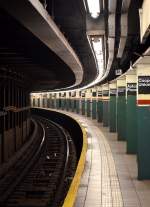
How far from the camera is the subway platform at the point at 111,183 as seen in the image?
339 inches

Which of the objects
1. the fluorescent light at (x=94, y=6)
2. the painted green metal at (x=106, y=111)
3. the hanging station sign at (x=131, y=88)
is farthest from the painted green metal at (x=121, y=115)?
the fluorescent light at (x=94, y=6)

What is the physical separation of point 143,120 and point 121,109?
9.06m

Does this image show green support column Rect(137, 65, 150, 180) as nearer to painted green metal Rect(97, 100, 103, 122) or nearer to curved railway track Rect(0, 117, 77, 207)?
curved railway track Rect(0, 117, 77, 207)

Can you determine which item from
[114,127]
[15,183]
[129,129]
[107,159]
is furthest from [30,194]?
[114,127]

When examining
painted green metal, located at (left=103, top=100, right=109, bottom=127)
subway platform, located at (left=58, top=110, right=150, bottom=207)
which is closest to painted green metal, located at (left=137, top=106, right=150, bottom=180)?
subway platform, located at (left=58, top=110, right=150, bottom=207)

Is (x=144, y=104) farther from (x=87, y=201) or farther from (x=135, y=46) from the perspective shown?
(x=135, y=46)

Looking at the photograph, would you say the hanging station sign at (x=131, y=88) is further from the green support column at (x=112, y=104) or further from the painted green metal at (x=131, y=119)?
the green support column at (x=112, y=104)

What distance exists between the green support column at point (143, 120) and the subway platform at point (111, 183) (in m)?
0.36

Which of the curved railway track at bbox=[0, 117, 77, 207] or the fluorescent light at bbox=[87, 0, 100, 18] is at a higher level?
the fluorescent light at bbox=[87, 0, 100, 18]

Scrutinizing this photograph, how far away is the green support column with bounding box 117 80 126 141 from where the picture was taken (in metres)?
19.2

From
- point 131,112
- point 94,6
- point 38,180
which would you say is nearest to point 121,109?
point 131,112

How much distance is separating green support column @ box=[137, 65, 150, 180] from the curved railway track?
88.8 inches

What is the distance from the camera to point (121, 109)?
1980 centimetres

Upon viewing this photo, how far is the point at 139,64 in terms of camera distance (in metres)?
10.8
